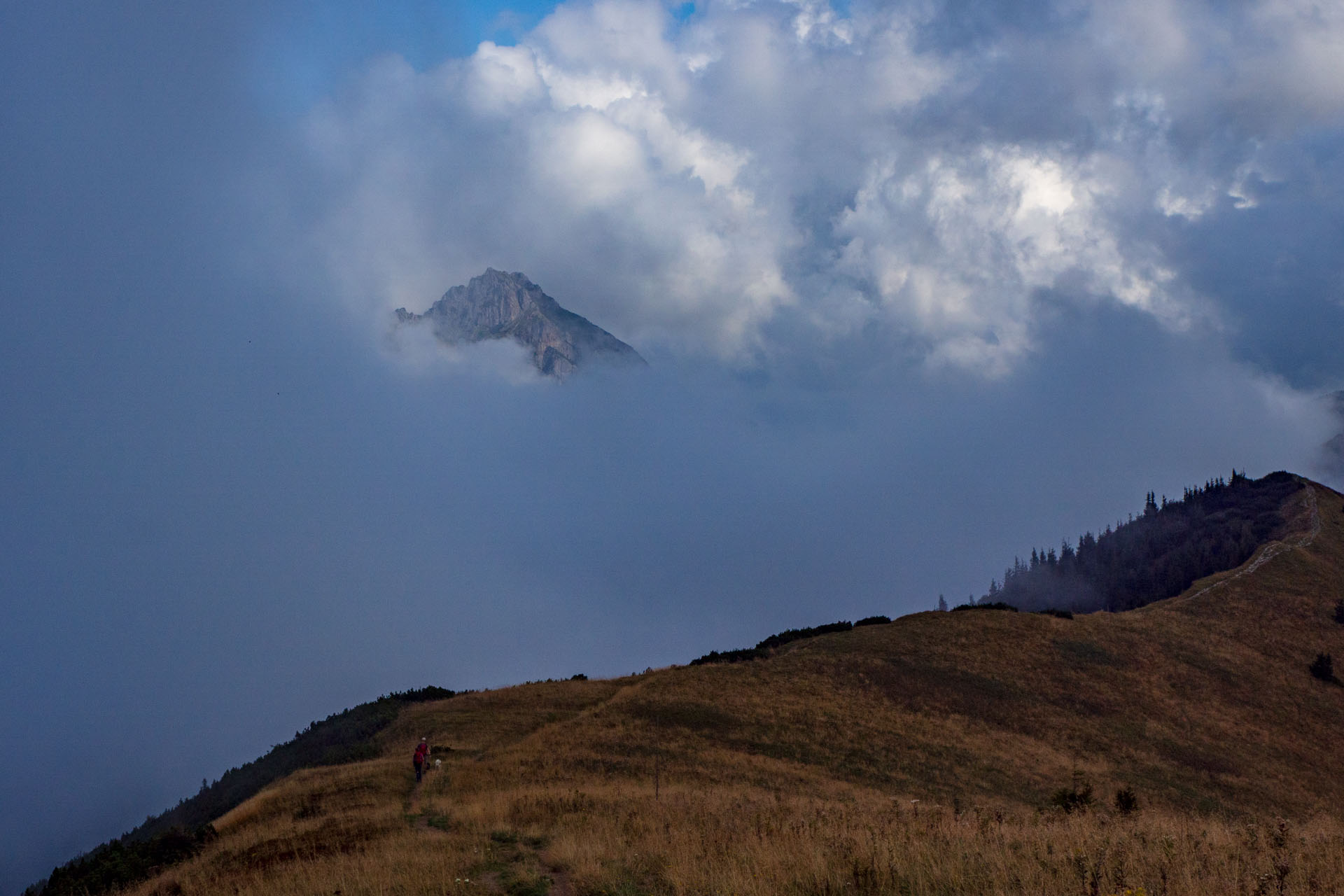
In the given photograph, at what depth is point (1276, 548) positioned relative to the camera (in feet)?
264

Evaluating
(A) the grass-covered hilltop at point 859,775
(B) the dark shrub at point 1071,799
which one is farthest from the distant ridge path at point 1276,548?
(B) the dark shrub at point 1071,799

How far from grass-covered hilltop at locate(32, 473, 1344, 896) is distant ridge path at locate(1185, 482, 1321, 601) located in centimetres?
117

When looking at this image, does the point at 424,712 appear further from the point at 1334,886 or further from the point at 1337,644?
the point at 1337,644

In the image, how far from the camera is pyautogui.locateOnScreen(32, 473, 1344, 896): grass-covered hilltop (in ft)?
34.7

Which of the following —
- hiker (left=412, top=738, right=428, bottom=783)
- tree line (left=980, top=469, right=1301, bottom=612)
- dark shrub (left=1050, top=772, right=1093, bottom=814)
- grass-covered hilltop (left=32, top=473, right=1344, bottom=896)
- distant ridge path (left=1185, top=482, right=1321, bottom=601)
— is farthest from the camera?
tree line (left=980, top=469, right=1301, bottom=612)

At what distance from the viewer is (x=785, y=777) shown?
87.4 feet

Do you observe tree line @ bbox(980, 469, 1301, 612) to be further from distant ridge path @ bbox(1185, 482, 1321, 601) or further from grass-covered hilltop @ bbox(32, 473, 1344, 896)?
grass-covered hilltop @ bbox(32, 473, 1344, 896)

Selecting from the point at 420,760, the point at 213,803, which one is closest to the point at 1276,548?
the point at 420,760

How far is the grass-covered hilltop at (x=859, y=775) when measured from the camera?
10586mm

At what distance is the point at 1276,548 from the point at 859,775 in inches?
3062

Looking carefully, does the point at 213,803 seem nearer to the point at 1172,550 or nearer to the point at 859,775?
the point at 859,775

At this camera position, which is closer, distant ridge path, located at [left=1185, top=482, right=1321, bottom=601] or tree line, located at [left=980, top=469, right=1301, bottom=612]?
distant ridge path, located at [left=1185, top=482, right=1321, bottom=601]

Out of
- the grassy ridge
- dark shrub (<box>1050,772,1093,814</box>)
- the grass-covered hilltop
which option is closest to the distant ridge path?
the grass-covered hilltop

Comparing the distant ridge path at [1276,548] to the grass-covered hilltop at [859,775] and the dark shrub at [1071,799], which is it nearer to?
the grass-covered hilltop at [859,775]
